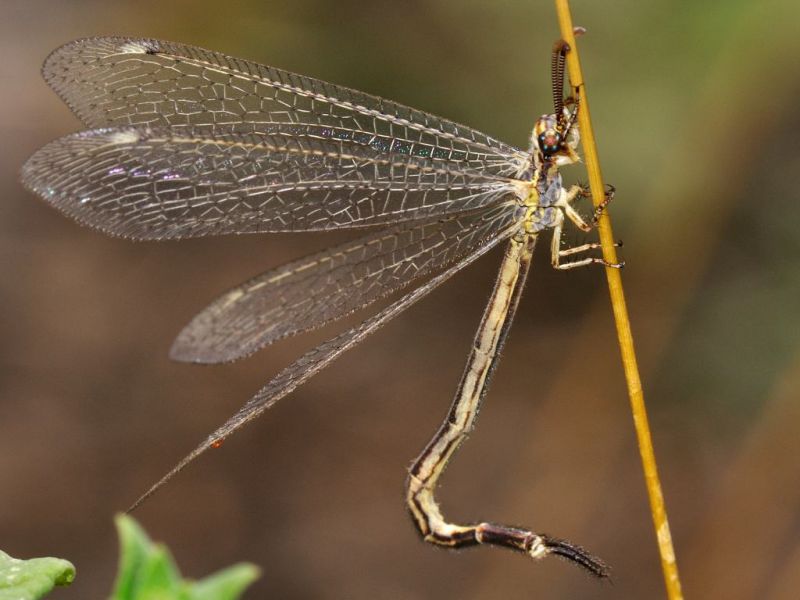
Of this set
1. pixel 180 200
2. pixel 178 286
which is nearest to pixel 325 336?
pixel 178 286

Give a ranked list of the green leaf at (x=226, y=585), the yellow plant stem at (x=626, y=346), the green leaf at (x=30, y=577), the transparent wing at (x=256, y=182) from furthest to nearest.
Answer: the transparent wing at (x=256, y=182), the yellow plant stem at (x=626, y=346), the green leaf at (x=30, y=577), the green leaf at (x=226, y=585)

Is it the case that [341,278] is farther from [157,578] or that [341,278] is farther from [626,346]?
[157,578]

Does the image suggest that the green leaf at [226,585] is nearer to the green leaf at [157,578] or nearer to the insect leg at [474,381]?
the green leaf at [157,578]

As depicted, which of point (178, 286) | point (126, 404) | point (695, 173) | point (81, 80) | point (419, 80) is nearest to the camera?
point (81, 80)

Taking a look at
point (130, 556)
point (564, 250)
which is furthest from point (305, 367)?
point (130, 556)

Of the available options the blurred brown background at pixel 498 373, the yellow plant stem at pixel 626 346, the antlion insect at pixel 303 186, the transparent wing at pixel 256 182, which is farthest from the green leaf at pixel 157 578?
the blurred brown background at pixel 498 373

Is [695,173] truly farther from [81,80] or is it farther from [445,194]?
[81,80]

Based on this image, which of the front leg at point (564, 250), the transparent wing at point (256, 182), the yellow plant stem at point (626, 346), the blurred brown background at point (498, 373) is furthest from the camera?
the blurred brown background at point (498, 373)
